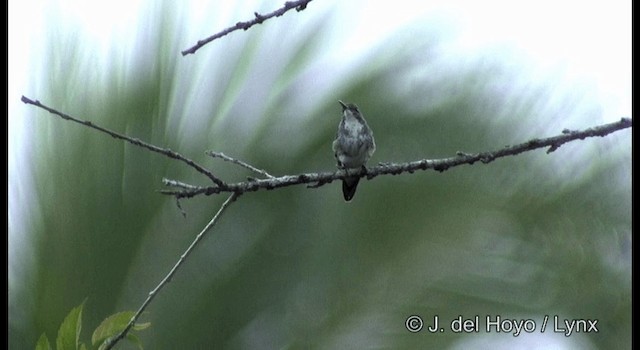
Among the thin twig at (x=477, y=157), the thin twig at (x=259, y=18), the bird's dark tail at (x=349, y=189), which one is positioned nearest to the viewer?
the thin twig at (x=259, y=18)

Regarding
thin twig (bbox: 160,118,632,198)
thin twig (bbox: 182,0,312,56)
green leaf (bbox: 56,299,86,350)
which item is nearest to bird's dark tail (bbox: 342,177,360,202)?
thin twig (bbox: 160,118,632,198)

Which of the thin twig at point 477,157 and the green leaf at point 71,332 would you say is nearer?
the green leaf at point 71,332

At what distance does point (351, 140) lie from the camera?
1837mm

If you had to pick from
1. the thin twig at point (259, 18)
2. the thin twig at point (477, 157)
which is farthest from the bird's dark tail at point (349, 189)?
the thin twig at point (259, 18)

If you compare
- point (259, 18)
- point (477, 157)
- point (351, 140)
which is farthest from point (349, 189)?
point (259, 18)

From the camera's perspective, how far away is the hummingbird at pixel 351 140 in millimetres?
1772

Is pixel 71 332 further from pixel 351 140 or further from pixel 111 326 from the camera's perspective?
pixel 351 140

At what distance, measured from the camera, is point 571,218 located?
173 centimetres

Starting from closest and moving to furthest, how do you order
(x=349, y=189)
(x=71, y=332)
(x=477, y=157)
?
(x=71, y=332) < (x=477, y=157) < (x=349, y=189)

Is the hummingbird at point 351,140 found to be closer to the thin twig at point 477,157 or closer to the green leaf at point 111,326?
the thin twig at point 477,157

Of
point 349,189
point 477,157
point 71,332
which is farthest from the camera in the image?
point 349,189

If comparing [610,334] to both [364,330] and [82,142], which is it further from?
[82,142]

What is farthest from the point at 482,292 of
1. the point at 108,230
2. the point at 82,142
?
the point at 82,142
